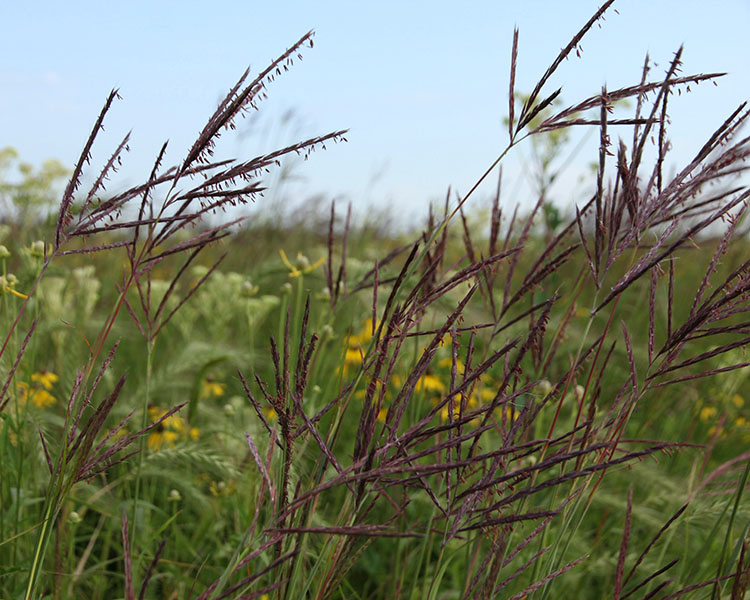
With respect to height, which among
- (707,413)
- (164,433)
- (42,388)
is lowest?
(707,413)

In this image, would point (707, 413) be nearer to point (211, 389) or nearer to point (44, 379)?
point (211, 389)

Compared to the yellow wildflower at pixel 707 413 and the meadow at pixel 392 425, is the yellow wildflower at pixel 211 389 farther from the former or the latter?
the yellow wildflower at pixel 707 413

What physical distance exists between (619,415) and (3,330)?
1583mm

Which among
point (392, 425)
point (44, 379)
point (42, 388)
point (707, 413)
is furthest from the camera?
point (707, 413)

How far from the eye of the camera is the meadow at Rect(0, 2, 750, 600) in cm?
73

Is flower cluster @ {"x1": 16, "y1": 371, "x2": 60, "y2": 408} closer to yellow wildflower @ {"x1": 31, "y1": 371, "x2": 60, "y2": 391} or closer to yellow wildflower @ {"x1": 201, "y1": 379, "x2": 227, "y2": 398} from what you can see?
yellow wildflower @ {"x1": 31, "y1": 371, "x2": 60, "y2": 391}

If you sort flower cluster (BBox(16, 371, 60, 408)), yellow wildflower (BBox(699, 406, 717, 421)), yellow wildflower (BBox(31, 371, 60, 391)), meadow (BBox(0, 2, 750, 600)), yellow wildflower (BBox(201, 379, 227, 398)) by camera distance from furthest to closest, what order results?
yellow wildflower (BBox(699, 406, 717, 421)) → yellow wildflower (BBox(201, 379, 227, 398)) → yellow wildflower (BBox(31, 371, 60, 391)) → flower cluster (BBox(16, 371, 60, 408)) → meadow (BBox(0, 2, 750, 600))

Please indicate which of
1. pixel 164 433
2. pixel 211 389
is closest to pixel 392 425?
pixel 164 433

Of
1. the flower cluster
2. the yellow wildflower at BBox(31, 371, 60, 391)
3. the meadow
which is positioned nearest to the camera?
the meadow

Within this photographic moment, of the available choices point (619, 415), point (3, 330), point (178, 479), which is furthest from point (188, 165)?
point (3, 330)

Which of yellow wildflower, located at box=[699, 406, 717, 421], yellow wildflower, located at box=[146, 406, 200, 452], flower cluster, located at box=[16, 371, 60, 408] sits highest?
flower cluster, located at box=[16, 371, 60, 408]

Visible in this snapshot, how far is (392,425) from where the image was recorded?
2.30ft

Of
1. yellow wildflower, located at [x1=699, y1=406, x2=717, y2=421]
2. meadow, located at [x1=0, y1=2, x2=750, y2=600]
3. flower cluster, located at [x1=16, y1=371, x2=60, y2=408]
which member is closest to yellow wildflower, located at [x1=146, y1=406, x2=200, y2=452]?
meadow, located at [x1=0, y1=2, x2=750, y2=600]

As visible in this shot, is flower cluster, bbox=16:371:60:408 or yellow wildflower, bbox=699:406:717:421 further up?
flower cluster, bbox=16:371:60:408
